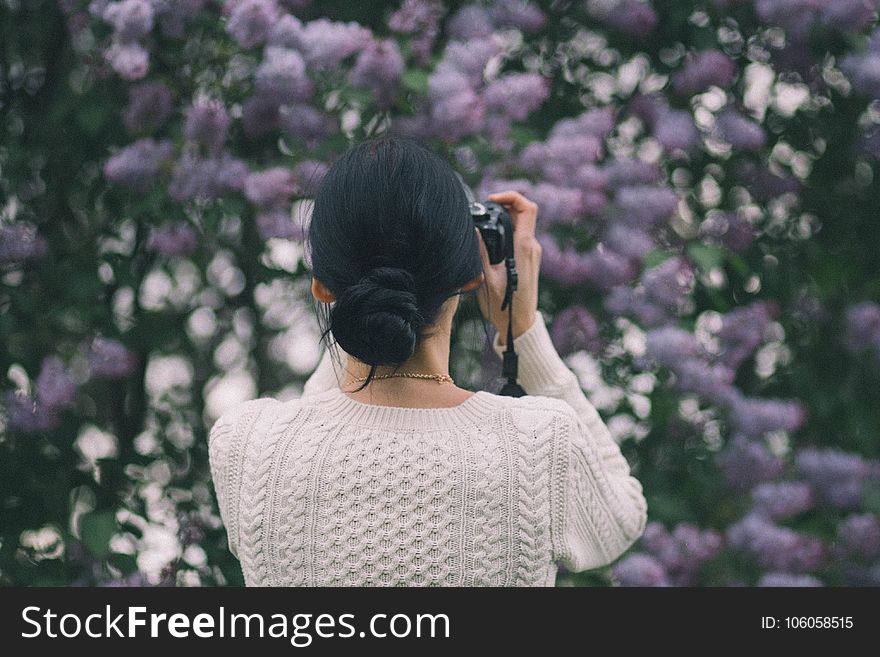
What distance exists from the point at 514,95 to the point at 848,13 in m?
0.69

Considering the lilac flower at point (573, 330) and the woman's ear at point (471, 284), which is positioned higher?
the woman's ear at point (471, 284)

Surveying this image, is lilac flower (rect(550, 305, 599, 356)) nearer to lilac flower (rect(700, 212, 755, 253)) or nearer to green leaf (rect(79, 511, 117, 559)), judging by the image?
lilac flower (rect(700, 212, 755, 253))

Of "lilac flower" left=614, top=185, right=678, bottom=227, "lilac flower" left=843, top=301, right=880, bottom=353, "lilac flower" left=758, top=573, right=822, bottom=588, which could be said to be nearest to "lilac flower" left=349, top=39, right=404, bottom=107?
"lilac flower" left=614, top=185, right=678, bottom=227

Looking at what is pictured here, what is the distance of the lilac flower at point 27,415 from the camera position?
2076mm

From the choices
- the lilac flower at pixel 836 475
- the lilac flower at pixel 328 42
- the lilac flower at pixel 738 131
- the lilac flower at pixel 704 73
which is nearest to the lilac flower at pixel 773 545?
the lilac flower at pixel 836 475

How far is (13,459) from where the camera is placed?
211cm

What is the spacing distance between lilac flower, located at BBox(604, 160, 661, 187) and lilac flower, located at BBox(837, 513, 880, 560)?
0.84 metres

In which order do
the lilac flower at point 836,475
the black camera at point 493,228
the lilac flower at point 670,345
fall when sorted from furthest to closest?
the lilac flower at point 836,475 → the lilac flower at point 670,345 → the black camera at point 493,228

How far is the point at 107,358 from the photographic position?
2.10 m

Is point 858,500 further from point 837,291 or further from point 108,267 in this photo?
point 108,267

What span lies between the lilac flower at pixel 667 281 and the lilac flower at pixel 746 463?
0.35m

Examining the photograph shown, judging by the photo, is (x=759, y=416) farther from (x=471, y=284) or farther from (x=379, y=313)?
(x=379, y=313)

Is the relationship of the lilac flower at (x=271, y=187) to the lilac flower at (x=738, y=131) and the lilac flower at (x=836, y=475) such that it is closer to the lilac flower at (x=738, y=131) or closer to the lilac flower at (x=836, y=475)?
the lilac flower at (x=738, y=131)

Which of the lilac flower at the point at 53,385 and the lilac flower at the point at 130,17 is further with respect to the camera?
the lilac flower at the point at 53,385
